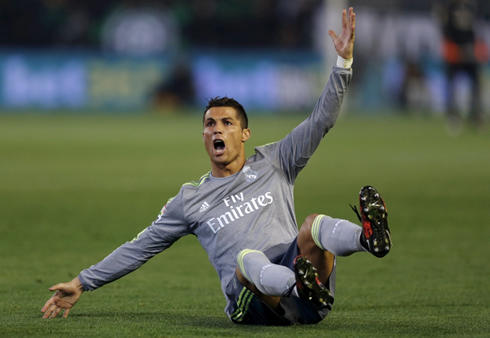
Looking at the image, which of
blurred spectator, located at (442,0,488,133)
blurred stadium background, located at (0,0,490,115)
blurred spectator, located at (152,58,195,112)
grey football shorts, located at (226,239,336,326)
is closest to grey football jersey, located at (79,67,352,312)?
grey football shorts, located at (226,239,336,326)

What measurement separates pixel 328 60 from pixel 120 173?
51.4ft

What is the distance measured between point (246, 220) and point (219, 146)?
43 centimetres

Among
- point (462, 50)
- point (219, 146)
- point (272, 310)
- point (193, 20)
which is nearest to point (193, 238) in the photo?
point (219, 146)

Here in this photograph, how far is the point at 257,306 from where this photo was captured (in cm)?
415

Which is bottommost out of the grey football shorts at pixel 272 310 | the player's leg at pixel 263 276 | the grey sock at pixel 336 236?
the grey football shorts at pixel 272 310

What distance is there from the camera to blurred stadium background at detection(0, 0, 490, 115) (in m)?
26.9

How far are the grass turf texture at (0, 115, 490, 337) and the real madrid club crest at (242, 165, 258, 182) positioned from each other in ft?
2.52

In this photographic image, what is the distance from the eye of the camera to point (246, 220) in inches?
171

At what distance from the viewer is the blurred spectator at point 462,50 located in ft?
63.1

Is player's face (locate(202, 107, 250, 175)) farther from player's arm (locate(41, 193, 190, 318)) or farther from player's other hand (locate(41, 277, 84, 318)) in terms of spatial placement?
player's other hand (locate(41, 277, 84, 318))

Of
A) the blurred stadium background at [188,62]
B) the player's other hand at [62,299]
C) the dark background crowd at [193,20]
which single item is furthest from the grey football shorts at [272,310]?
the dark background crowd at [193,20]

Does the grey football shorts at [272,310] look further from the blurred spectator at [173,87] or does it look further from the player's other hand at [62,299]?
the blurred spectator at [173,87]

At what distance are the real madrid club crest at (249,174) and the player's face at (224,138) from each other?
43 mm

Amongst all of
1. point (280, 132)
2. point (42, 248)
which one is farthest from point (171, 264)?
point (280, 132)
